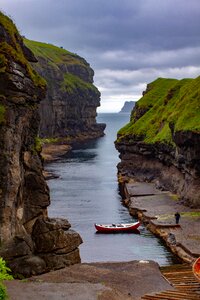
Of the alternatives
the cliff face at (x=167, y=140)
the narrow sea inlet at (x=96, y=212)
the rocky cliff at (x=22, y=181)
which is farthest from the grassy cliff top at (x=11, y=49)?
the cliff face at (x=167, y=140)

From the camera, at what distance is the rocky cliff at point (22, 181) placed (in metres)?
50.7

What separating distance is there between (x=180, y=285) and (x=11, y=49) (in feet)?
97.7

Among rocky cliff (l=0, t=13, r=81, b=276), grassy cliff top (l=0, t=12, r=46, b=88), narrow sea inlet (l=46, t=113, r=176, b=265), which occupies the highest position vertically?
grassy cliff top (l=0, t=12, r=46, b=88)

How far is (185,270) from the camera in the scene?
183ft

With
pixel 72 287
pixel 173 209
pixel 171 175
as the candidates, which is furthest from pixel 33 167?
pixel 171 175

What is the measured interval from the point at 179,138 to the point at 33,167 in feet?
155

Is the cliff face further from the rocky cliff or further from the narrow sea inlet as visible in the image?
the rocky cliff

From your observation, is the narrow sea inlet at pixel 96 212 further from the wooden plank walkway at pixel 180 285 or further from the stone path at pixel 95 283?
the stone path at pixel 95 283

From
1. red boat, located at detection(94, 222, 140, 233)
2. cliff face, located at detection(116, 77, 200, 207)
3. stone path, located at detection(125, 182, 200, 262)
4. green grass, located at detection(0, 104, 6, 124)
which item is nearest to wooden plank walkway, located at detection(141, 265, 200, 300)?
stone path, located at detection(125, 182, 200, 262)

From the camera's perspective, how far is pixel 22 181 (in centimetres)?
5456

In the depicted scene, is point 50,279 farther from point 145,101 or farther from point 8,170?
point 145,101

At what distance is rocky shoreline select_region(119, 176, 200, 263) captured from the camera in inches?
2685

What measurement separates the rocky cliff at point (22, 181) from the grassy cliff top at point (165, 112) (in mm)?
42086

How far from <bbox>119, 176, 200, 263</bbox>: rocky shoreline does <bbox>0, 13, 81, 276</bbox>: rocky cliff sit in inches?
690
